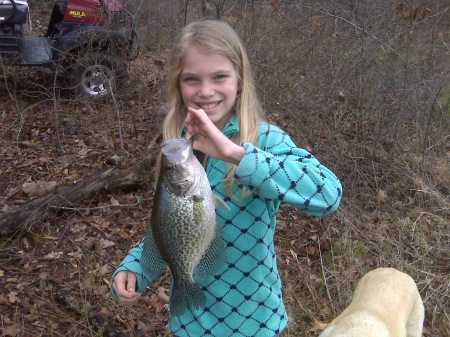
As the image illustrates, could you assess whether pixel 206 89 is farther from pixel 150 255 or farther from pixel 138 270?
pixel 138 270

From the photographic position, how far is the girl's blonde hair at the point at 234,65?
79.7 inches

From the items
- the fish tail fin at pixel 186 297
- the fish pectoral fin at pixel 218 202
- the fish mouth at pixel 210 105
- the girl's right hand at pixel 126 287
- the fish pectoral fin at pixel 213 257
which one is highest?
the fish mouth at pixel 210 105

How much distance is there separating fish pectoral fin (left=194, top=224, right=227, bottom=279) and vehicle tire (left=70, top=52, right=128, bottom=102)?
5038 mm

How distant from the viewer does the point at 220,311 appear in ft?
6.93

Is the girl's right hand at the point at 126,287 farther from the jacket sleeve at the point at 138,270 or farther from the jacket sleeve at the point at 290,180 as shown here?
the jacket sleeve at the point at 290,180

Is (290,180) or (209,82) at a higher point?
(209,82)

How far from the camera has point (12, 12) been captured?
6.90 meters

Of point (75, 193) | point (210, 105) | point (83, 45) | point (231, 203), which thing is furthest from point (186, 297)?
point (83, 45)

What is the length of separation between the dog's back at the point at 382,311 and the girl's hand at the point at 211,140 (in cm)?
110

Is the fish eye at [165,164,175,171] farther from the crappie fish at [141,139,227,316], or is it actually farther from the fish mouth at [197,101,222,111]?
the fish mouth at [197,101,222,111]

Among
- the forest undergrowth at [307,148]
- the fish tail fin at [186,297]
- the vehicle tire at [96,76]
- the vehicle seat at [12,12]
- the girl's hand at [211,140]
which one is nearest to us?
the girl's hand at [211,140]

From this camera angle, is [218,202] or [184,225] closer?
[184,225]

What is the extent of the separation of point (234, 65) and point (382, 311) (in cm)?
159

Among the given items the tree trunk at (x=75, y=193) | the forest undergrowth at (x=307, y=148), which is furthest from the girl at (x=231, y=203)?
the tree trunk at (x=75, y=193)
